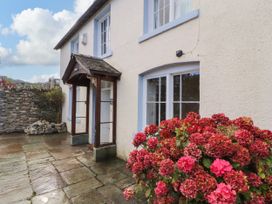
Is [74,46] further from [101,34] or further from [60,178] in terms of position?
[60,178]

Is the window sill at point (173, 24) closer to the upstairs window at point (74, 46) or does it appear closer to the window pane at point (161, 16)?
the window pane at point (161, 16)

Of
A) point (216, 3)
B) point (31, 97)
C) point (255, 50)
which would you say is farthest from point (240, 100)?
point (31, 97)

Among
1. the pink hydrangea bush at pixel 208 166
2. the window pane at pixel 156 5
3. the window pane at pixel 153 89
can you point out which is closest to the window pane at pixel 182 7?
the window pane at pixel 156 5

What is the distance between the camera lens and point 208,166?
1.67 meters

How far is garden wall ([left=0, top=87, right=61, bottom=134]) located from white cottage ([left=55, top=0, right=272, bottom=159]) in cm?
630

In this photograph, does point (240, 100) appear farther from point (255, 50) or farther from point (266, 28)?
point (266, 28)

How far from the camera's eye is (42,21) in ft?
59.5

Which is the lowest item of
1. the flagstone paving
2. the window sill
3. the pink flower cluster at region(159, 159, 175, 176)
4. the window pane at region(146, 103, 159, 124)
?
the flagstone paving

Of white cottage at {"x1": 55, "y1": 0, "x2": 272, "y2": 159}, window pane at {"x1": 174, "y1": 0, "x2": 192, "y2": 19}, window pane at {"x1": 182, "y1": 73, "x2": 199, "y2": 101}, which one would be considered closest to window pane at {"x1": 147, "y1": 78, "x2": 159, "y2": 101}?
white cottage at {"x1": 55, "y1": 0, "x2": 272, "y2": 159}

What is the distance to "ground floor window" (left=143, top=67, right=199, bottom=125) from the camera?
4141 millimetres

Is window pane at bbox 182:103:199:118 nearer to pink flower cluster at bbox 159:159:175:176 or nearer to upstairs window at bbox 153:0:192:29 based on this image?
upstairs window at bbox 153:0:192:29

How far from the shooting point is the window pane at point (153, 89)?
5.17 metres

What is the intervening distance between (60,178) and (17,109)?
33.2ft

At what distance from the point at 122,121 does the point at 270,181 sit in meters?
4.85
